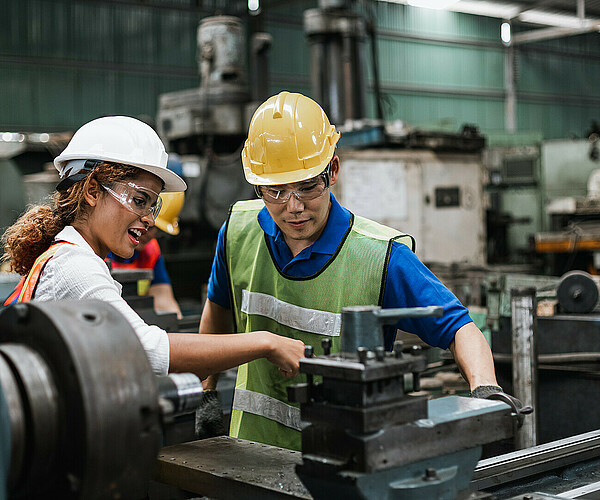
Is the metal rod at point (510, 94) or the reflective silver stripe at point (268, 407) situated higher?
the metal rod at point (510, 94)

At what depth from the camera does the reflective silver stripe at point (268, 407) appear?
1.65 metres

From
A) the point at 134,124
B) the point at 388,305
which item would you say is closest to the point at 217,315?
the point at 388,305

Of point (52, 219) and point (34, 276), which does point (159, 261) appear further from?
point (34, 276)

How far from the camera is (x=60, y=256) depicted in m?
1.21

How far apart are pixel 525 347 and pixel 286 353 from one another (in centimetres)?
157

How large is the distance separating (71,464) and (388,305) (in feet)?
3.01

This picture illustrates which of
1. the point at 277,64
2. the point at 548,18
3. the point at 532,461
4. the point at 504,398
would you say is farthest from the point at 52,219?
the point at 548,18

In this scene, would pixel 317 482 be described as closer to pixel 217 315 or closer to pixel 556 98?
pixel 217 315

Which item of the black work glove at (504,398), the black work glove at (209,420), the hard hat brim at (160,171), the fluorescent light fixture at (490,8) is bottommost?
the black work glove at (209,420)

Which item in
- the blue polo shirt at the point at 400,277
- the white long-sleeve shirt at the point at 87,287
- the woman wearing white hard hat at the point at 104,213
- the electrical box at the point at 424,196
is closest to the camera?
the white long-sleeve shirt at the point at 87,287

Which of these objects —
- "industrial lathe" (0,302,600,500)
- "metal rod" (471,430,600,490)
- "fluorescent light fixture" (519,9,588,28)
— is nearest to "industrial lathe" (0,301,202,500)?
"industrial lathe" (0,302,600,500)

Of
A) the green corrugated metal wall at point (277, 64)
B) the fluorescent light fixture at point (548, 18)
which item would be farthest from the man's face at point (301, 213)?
the fluorescent light fixture at point (548, 18)

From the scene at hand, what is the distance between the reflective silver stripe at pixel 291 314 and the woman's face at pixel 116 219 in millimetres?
418

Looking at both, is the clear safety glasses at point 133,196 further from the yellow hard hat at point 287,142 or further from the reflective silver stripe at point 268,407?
the reflective silver stripe at point 268,407
